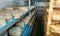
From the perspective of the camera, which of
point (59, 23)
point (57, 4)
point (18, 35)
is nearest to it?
point (18, 35)

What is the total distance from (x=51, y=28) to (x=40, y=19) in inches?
117

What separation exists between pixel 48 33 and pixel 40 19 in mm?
2861

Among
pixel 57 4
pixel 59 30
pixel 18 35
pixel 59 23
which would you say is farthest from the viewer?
pixel 59 23

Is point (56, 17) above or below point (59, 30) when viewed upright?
above

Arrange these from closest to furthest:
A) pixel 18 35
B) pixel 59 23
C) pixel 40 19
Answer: pixel 18 35 < pixel 59 23 < pixel 40 19

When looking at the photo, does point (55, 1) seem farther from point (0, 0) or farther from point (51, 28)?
point (0, 0)

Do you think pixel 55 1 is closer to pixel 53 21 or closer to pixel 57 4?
pixel 57 4

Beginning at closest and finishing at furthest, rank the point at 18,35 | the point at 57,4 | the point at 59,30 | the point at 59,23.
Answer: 1. the point at 18,35
2. the point at 59,30
3. the point at 57,4
4. the point at 59,23

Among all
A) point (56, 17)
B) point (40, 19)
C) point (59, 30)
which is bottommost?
point (40, 19)

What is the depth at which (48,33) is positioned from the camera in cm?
199

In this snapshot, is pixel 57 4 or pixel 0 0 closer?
pixel 57 4

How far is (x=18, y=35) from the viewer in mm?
1495

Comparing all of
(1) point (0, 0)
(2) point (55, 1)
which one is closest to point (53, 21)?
(2) point (55, 1)

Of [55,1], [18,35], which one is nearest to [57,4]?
[55,1]
